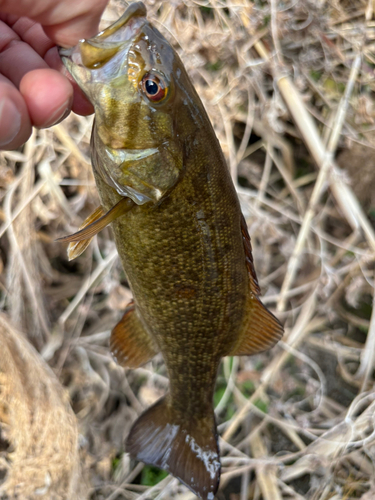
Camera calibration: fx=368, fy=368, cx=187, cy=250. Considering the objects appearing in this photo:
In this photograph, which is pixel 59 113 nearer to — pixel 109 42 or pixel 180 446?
pixel 109 42

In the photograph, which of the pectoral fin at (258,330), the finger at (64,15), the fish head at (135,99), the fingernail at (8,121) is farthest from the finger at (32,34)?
the pectoral fin at (258,330)

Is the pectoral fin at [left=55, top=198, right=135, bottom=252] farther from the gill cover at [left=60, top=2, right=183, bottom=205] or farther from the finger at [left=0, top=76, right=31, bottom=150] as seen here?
the finger at [left=0, top=76, right=31, bottom=150]

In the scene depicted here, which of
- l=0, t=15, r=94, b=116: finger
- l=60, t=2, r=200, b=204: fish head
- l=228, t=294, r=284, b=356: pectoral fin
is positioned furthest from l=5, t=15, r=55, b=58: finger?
l=228, t=294, r=284, b=356: pectoral fin

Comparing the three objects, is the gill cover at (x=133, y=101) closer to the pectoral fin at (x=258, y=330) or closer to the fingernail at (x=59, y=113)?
the fingernail at (x=59, y=113)

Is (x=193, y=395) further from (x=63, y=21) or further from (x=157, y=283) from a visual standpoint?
(x=63, y=21)

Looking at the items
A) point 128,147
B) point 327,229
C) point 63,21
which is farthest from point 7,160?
point 327,229
